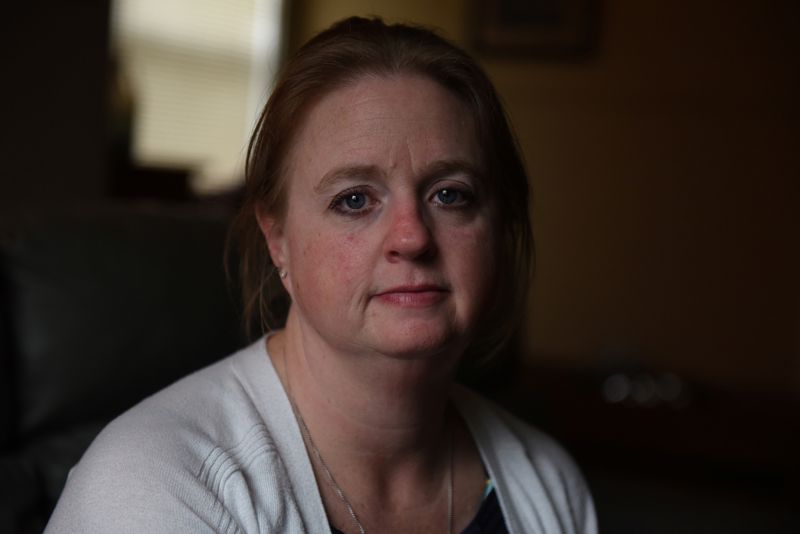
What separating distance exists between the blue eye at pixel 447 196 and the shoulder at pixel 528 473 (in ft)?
1.48

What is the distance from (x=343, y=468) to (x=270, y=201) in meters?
0.39

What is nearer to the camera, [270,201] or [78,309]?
[270,201]

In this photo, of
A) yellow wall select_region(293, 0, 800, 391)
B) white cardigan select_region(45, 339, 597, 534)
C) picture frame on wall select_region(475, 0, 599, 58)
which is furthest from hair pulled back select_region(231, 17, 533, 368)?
picture frame on wall select_region(475, 0, 599, 58)

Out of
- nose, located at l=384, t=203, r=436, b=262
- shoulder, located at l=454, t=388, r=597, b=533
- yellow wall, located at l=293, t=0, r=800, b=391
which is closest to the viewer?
nose, located at l=384, t=203, r=436, b=262

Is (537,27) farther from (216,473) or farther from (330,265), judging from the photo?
(216,473)

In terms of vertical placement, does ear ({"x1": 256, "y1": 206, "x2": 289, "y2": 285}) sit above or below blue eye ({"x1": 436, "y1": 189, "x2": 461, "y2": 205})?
below

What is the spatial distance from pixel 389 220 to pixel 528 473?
0.52 metres

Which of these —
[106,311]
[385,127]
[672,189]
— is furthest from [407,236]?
[672,189]

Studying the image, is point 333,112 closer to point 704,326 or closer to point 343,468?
point 343,468

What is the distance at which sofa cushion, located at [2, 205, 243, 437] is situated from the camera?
151cm

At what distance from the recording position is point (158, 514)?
40.7 inches

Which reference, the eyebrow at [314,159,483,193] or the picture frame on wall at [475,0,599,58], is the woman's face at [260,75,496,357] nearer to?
the eyebrow at [314,159,483,193]

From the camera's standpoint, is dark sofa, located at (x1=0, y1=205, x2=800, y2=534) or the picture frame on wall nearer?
dark sofa, located at (x1=0, y1=205, x2=800, y2=534)

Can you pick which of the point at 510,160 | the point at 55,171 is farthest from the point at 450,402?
the point at 55,171
